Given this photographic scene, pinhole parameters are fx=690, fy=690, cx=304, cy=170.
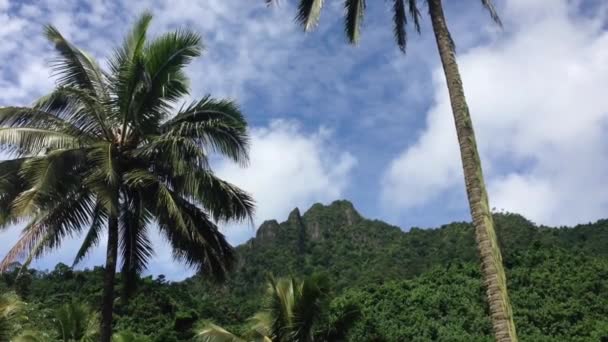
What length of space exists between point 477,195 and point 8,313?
10.7 m

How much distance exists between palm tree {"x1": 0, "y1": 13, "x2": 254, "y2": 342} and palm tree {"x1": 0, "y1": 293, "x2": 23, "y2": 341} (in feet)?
8.98

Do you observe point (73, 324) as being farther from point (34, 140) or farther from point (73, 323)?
point (34, 140)

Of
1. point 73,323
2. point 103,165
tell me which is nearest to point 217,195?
point 103,165

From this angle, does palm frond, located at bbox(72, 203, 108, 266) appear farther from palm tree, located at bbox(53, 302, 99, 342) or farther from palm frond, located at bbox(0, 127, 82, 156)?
A: palm tree, located at bbox(53, 302, 99, 342)

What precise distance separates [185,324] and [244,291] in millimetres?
48891

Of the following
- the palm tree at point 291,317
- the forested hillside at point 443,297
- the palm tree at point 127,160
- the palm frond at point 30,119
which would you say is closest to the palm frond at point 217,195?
the palm tree at point 127,160

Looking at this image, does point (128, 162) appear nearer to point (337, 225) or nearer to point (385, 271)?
point (385, 271)

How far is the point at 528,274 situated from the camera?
2594 inches

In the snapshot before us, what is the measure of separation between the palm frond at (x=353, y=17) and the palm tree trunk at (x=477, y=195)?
190 cm

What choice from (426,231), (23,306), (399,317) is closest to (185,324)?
(399,317)

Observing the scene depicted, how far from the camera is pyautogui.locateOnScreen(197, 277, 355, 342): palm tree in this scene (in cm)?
2175

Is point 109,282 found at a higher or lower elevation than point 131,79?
lower

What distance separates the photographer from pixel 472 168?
1017 cm

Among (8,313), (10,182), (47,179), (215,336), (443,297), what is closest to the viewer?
(47,179)
